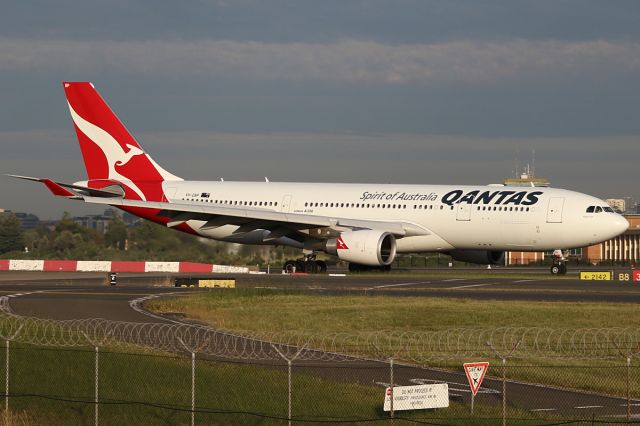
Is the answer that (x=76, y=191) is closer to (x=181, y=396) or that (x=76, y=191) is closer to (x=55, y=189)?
(x=55, y=189)

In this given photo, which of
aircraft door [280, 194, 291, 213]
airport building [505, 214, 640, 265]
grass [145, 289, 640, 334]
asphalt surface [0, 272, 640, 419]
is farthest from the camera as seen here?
airport building [505, 214, 640, 265]

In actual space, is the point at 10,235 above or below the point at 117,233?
above

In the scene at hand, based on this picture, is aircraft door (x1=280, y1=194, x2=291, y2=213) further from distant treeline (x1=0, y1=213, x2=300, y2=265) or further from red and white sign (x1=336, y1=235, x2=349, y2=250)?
distant treeline (x1=0, y1=213, x2=300, y2=265)

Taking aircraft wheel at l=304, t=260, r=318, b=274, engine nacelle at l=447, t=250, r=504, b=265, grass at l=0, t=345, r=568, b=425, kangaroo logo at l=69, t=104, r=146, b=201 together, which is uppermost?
kangaroo logo at l=69, t=104, r=146, b=201

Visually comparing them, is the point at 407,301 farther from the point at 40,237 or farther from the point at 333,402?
the point at 40,237

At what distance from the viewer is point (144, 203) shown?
5397 centimetres

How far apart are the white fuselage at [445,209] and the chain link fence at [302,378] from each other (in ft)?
75.7

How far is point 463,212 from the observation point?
52.4m

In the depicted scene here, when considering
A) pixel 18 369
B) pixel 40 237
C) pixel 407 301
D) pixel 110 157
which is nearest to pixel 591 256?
pixel 40 237

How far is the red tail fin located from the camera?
6034 cm

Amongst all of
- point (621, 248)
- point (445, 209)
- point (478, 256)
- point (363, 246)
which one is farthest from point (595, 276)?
point (621, 248)

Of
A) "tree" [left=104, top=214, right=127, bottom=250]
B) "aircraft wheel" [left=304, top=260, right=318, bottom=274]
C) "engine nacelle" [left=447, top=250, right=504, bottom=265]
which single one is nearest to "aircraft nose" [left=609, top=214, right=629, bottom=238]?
"engine nacelle" [left=447, top=250, right=504, bottom=265]

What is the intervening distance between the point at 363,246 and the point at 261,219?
561 cm

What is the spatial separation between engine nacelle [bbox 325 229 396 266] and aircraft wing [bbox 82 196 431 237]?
1740mm
